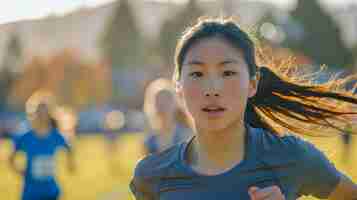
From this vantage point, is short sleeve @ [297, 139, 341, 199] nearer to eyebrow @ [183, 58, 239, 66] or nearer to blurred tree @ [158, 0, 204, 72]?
eyebrow @ [183, 58, 239, 66]

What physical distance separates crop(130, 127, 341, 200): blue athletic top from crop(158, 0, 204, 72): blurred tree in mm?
59562

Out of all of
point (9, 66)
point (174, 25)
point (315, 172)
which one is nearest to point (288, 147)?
point (315, 172)

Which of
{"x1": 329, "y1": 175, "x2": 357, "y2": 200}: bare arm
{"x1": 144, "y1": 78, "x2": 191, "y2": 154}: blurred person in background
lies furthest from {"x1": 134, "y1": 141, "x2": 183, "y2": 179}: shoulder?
{"x1": 144, "y1": 78, "x2": 191, "y2": 154}: blurred person in background

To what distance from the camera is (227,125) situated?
3.76 metres

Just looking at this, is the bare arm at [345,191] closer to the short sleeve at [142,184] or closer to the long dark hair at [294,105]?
the long dark hair at [294,105]

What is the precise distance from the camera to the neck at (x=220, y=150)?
3.77 metres

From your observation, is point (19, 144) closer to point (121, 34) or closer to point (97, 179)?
point (97, 179)

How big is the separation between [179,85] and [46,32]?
17796 centimetres

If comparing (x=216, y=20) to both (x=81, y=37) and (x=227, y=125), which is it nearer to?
(x=227, y=125)

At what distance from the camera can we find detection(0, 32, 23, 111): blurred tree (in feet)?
231

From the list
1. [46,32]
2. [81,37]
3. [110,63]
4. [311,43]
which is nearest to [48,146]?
[311,43]

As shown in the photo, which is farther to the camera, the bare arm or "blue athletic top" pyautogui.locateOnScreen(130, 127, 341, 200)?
the bare arm

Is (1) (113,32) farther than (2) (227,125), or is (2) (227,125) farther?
(1) (113,32)

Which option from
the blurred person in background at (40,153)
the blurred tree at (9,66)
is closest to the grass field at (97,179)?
the blurred person in background at (40,153)
